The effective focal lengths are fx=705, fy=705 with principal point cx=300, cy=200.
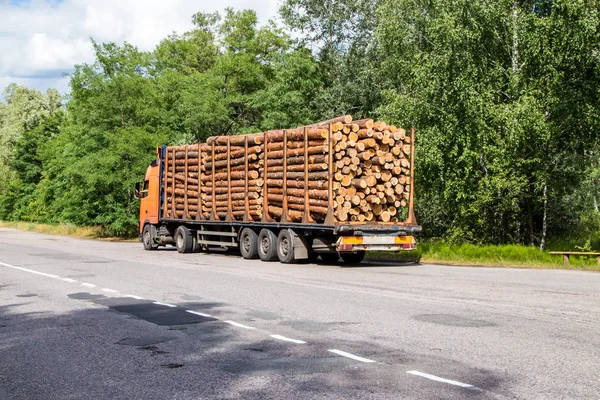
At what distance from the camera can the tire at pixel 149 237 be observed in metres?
28.6

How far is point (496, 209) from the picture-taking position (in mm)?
24969

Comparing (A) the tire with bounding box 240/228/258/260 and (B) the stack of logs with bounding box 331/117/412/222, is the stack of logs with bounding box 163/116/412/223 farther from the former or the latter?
(A) the tire with bounding box 240/228/258/260

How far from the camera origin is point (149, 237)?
94.3 ft

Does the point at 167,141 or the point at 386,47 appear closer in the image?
the point at 386,47

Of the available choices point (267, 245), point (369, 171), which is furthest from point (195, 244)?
point (369, 171)

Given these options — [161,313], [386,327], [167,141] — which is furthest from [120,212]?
[386,327]

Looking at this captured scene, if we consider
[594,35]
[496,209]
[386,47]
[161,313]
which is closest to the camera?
[161,313]

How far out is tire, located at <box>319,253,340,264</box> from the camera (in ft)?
71.1

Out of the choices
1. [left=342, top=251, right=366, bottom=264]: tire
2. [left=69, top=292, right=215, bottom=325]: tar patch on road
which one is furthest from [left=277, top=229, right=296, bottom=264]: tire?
[left=69, top=292, right=215, bottom=325]: tar patch on road

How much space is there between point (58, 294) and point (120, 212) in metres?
26.3

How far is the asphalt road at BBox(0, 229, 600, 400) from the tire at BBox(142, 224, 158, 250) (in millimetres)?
13385

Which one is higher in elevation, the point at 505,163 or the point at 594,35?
the point at 594,35

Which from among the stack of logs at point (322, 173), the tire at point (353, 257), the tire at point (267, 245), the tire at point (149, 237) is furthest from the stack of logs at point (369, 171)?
the tire at point (149, 237)

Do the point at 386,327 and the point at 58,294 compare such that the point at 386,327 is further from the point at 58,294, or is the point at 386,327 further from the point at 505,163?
the point at 505,163
